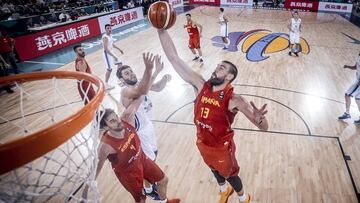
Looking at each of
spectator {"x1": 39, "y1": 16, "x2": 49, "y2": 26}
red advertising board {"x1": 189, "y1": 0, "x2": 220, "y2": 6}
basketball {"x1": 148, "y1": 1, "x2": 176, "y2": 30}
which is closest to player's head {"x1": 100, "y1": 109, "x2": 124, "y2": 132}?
basketball {"x1": 148, "y1": 1, "x2": 176, "y2": 30}

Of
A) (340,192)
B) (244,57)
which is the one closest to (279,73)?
(244,57)

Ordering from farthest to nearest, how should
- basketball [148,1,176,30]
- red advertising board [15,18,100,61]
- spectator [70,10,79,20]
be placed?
spectator [70,10,79,20] < red advertising board [15,18,100,61] < basketball [148,1,176,30]

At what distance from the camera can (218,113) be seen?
9.95ft

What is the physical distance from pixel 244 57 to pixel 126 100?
7535 mm

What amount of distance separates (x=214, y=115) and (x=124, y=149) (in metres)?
1.05

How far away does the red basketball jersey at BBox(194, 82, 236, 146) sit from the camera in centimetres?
301

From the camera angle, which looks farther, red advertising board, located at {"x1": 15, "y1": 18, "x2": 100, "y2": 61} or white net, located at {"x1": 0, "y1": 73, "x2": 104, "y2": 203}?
red advertising board, located at {"x1": 15, "y1": 18, "x2": 100, "y2": 61}

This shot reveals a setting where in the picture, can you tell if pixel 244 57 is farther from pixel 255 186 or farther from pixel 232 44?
pixel 255 186

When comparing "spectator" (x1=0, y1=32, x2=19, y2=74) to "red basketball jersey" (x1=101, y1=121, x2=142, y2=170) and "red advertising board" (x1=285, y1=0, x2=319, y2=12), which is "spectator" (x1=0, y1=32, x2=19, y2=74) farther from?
"red advertising board" (x1=285, y1=0, x2=319, y2=12)

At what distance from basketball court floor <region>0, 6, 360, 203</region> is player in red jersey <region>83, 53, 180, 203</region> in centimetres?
98

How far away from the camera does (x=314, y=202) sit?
3840 mm

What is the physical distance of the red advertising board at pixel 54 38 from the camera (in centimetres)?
1050

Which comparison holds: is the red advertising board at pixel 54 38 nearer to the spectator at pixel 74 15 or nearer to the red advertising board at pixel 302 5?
the spectator at pixel 74 15

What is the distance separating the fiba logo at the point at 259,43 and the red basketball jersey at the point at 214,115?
288 inches
